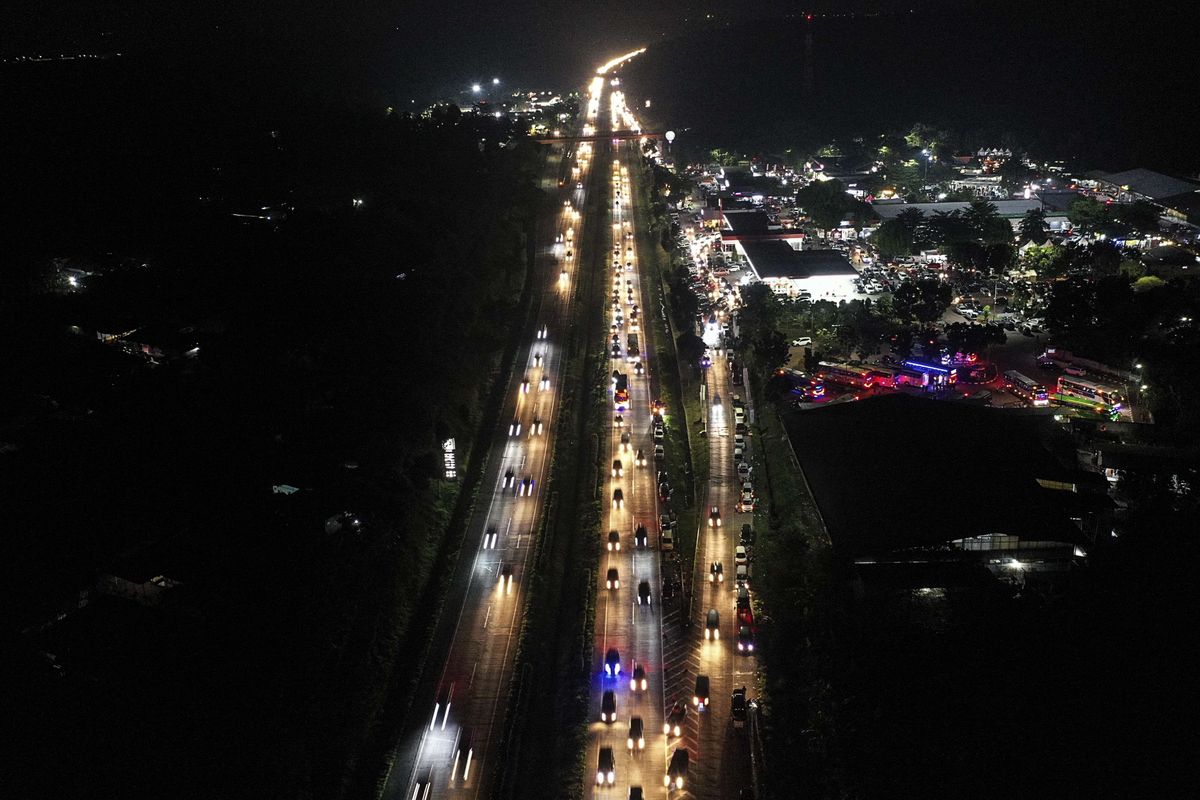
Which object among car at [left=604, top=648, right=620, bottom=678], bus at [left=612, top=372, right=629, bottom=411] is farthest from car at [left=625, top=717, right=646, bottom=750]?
bus at [left=612, top=372, right=629, bottom=411]

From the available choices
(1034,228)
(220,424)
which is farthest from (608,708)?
(1034,228)

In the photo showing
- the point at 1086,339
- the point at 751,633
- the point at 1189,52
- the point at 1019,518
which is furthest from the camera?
the point at 1189,52

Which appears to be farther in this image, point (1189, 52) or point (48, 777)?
point (1189, 52)

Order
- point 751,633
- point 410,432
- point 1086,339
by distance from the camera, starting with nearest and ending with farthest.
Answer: point 751,633
point 410,432
point 1086,339

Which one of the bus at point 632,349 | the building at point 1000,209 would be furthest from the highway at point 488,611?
the building at point 1000,209

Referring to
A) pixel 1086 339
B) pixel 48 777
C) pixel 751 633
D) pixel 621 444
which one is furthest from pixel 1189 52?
pixel 48 777

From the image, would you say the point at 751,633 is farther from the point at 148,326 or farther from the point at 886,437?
the point at 148,326
